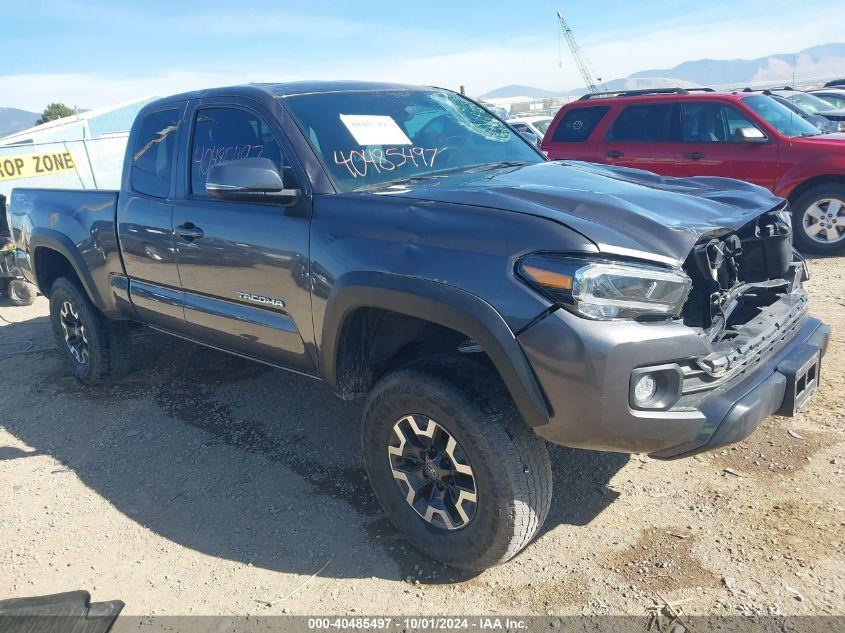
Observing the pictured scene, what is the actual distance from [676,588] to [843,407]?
189 cm

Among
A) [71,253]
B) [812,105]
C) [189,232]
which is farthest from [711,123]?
[71,253]

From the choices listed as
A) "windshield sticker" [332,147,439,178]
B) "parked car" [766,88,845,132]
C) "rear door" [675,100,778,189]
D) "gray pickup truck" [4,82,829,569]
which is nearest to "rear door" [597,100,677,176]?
"rear door" [675,100,778,189]

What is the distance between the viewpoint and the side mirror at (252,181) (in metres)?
2.83

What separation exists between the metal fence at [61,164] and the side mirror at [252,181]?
1365 cm

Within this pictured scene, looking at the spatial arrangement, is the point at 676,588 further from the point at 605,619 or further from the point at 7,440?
the point at 7,440

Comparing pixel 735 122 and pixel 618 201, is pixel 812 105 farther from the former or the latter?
pixel 618 201

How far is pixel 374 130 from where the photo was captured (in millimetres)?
3291

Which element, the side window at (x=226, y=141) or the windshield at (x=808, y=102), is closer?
the side window at (x=226, y=141)

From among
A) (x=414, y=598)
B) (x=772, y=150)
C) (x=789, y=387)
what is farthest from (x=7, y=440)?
(x=772, y=150)

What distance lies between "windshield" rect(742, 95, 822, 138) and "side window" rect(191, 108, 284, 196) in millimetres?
6358

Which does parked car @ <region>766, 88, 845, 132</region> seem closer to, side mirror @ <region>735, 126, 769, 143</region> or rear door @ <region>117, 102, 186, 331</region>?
side mirror @ <region>735, 126, 769, 143</region>

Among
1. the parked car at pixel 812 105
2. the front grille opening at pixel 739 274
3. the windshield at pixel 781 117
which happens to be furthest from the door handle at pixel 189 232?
the parked car at pixel 812 105

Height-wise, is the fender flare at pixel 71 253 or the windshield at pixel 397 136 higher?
the windshield at pixel 397 136

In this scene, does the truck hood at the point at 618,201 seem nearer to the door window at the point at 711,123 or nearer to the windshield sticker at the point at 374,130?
the windshield sticker at the point at 374,130
